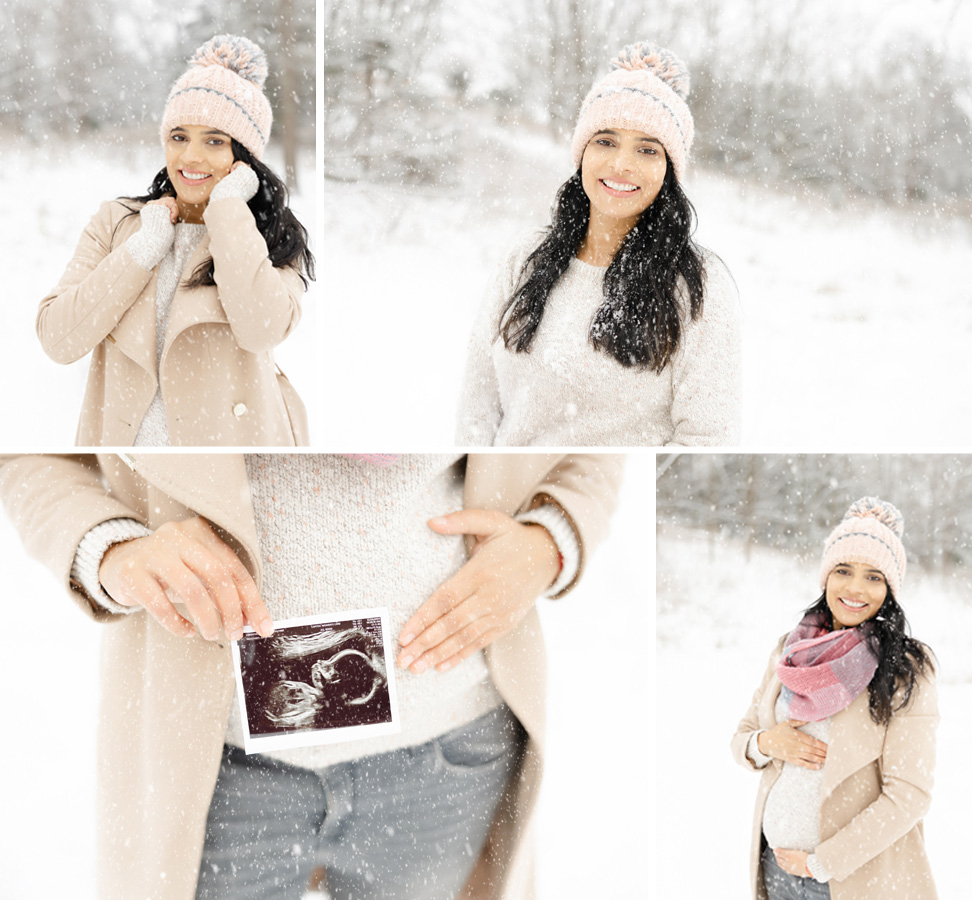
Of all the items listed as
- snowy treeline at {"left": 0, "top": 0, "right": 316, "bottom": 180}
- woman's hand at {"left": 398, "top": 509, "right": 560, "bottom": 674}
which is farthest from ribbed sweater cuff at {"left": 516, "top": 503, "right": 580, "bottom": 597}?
snowy treeline at {"left": 0, "top": 0, "right": 316, "bottom": 180}

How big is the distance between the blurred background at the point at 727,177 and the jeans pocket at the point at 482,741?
36 centimetres

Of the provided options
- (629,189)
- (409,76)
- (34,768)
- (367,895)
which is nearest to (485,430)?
(629,189)

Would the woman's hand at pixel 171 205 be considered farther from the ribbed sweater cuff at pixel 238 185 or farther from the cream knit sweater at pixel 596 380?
the cream knit sweater at pixel 596 380

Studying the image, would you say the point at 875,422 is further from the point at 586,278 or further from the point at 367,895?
the point at 367,895

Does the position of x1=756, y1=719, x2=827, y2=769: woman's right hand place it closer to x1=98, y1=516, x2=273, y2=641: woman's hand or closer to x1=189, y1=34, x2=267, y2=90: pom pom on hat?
x1=98, y1=516, x2=273, y2=641: woman's hand

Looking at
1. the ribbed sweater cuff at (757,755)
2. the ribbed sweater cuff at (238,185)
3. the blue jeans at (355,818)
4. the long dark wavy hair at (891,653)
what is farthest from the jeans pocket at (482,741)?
the ribbed sweater cuff at (238,185)

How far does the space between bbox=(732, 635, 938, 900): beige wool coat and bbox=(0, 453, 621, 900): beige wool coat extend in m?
0.32

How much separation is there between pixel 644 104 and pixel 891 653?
0.74 metres

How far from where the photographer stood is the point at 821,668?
3.62 ft

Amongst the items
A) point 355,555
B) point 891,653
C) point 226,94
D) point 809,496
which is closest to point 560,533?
point 355,555

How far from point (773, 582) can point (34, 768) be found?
0.93 metres

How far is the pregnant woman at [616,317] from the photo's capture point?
3.67ft

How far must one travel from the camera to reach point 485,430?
117 centimetres

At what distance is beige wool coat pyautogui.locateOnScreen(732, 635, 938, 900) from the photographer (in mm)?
Result: 1092
